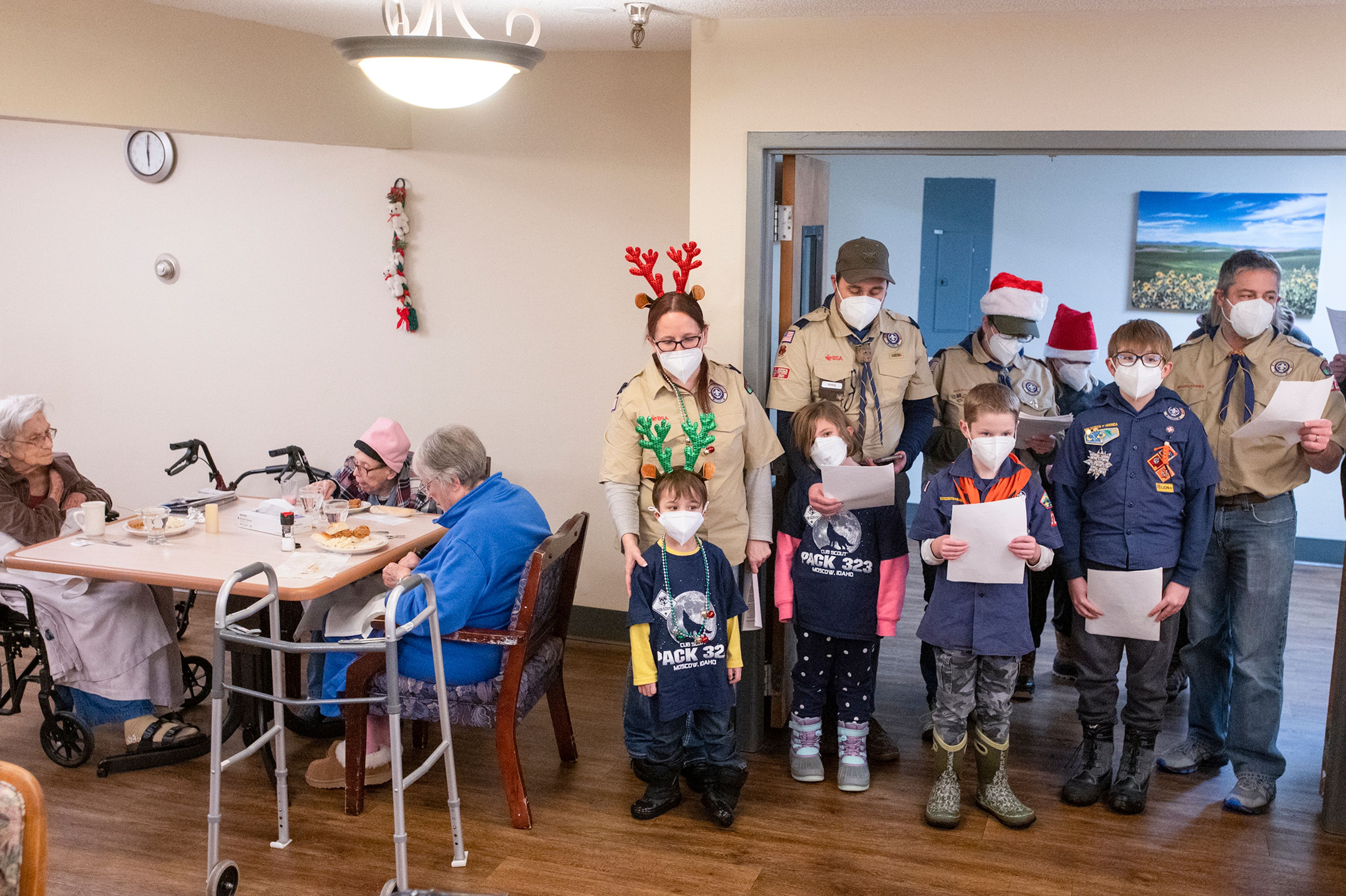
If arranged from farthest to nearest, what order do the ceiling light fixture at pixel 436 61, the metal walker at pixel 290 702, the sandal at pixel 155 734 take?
the sandal at pixel 155 734 → the metal walker at pixel 290 702 → the ceiling light fixture at pixel 436 61

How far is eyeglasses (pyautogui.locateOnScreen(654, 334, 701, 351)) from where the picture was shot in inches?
124

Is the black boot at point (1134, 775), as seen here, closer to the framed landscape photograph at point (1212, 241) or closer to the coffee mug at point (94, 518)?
the coffee mug at point (94, 518)

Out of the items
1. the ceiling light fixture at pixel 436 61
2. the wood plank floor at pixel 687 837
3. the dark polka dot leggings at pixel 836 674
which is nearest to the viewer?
the ceiling light fixture at pixel 436 61

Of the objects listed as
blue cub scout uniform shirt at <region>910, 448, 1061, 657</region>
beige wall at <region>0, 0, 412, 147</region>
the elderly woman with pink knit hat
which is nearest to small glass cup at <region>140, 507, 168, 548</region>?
the elderly woman with pink knit hat

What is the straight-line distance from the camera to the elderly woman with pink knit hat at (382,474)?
3.98m

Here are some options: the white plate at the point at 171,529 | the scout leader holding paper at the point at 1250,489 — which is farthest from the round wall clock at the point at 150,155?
the scout leader holding paper at the point at 1250,489

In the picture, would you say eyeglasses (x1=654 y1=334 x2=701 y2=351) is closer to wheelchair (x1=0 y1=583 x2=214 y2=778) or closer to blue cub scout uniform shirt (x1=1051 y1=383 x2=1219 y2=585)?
blue cub scout uniform shirt (x1=1051 y1=383 x2=1219 y2=585)

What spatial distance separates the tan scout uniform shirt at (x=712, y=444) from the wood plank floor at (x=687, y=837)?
0.80 m

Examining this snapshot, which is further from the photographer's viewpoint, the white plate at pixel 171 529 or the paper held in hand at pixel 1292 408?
the white plate at pixel 171 529

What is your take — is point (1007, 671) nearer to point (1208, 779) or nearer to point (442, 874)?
point (1208, 779)

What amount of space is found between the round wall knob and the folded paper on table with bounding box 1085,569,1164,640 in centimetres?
419

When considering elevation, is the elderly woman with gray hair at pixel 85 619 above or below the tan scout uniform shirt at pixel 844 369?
below

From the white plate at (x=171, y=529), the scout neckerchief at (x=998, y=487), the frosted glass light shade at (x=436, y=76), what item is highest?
the frosted glass light shade at (x=436, y=76)

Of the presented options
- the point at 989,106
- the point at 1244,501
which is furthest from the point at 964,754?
the point at 989,106
